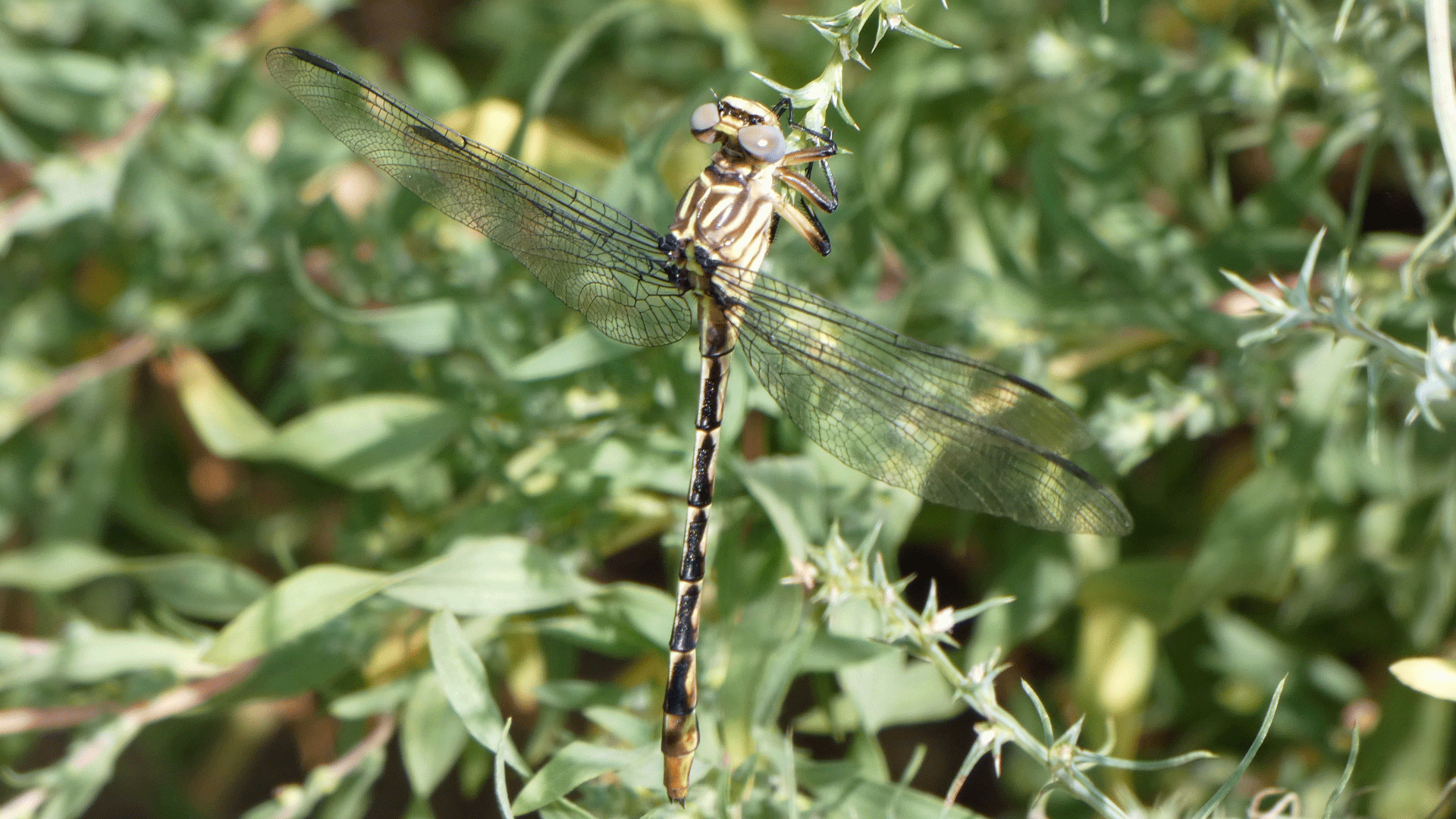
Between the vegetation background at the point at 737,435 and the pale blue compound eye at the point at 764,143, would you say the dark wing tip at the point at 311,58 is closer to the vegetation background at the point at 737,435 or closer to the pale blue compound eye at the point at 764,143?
the vegetation background at the point at 737,435

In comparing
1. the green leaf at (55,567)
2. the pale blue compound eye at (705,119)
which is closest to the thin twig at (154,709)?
the green leaf at (55,567)

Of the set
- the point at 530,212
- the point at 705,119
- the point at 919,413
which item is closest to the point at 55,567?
the point at 530,212

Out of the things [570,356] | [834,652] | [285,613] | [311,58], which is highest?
[311,58]

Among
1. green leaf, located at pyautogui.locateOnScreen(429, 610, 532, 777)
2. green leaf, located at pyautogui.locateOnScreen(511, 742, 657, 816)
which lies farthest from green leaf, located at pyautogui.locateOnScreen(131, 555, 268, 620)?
green leaf, located at pyautogui.locateOnScreen(511, 742, 657, 816)

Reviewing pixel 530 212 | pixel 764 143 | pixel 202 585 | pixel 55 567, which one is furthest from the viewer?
pixel 55 567

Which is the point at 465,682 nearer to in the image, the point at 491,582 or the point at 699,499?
the point at 491,582

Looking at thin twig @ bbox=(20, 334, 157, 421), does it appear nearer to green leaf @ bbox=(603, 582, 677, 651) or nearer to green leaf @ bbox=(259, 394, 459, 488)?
green leaf @ bbox=(259, 394, 459, 488)

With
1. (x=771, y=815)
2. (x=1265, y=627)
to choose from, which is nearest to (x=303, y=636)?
(x=771, y=815)

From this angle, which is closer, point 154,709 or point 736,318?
point 736,318

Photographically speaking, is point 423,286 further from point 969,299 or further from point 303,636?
point 969,299
